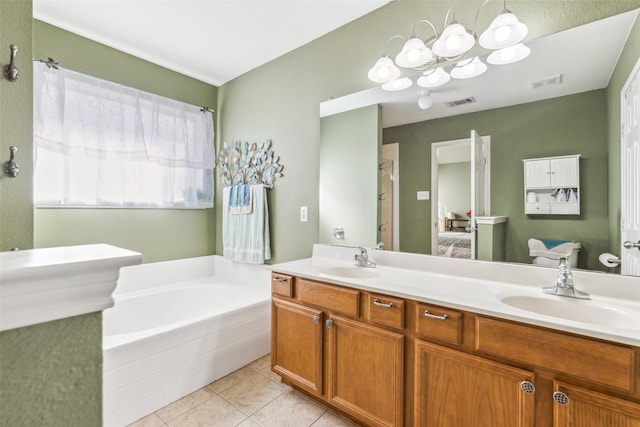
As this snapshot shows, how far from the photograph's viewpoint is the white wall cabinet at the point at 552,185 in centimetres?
139

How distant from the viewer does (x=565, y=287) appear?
1.26m

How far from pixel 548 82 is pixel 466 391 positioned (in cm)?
146

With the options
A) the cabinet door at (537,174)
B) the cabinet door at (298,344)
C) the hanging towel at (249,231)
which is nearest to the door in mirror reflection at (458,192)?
the cabinet door at (537,174)

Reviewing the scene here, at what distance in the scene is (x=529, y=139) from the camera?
1478 mm

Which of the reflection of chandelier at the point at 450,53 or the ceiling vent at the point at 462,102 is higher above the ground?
the reflection of chandelier at the point at 450,53

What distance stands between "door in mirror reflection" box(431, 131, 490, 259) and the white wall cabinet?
0.61ft

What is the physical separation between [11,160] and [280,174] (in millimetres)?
1759

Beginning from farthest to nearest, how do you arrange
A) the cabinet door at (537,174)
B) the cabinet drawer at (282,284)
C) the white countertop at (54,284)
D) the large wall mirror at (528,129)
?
the cabinet drawer at (282,284) < the cabinet door at (537,174) < the large wall mirror at (528,129) < the white countertop at (54,284)

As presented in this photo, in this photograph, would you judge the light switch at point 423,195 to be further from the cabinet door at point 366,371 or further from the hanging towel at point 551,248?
the cabinet door at point 366,371

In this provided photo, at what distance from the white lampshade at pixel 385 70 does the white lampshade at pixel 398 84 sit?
27 mm

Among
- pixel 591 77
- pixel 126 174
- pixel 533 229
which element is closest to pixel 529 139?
pixel 591 77

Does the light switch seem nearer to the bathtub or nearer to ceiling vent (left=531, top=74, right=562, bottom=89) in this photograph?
ceiling vent (left=531, top=74, right=562, bottom=89)

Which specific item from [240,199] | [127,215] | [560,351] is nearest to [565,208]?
[560,351]

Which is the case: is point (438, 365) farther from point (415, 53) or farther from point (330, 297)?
point (415, 53)
